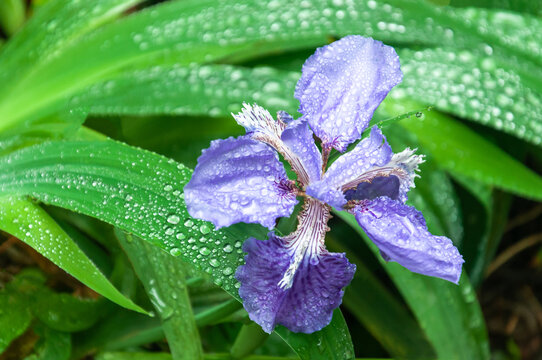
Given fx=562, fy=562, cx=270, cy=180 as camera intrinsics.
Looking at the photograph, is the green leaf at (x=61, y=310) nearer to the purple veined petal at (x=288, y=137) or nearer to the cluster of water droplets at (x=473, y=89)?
the purple veined petal at (x=288, y=137)

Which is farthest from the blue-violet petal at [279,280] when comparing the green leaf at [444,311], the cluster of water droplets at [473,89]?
the cluster of water droplets at [473,89]

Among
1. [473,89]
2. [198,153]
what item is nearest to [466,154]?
[473,89]

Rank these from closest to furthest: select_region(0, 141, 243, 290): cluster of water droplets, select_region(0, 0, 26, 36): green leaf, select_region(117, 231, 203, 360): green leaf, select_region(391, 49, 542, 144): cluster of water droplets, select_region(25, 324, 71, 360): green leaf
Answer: select_region(0, 141, 243, 290): cluster of water droplets
select_region(117, 231, 203, 360): green leaf
select_region(25, 324, 71, 360): green leaf
select_region(391, 49, 542, 144): cluster of water droplets
select_region(0, 0, 26, 36): green leaf

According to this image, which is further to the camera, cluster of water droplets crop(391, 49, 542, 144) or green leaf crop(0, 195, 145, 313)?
cluster of water droplets crop(391, 49, 542, 144)

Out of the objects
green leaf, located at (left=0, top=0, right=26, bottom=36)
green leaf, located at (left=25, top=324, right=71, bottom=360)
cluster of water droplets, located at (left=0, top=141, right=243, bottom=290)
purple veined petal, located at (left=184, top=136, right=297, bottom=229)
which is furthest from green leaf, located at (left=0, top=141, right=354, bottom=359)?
green leaf, located at (left=0, top=0, right=26, bottom=36)

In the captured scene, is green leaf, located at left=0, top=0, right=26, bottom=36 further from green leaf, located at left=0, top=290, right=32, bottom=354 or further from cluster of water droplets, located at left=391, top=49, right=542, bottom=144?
cluster of water droplets, located at left=391, top=49, right=542, bottom=144

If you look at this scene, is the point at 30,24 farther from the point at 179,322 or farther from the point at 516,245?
the point at 516,245

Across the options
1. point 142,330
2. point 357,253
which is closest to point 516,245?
point 357,253
